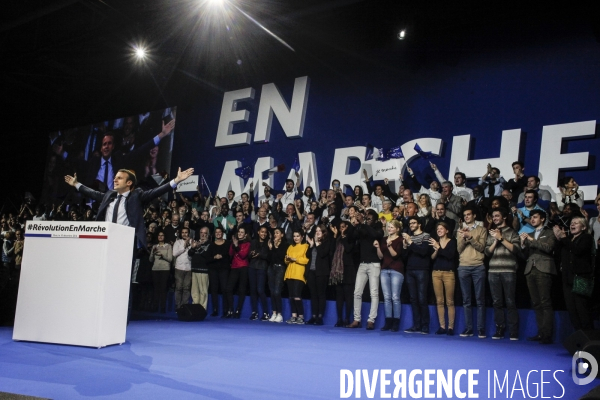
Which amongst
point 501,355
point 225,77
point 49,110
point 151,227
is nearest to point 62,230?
point 501,355

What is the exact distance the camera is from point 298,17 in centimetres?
1100

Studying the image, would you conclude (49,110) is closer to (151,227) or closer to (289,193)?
(151,227)

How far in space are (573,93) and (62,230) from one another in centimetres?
855

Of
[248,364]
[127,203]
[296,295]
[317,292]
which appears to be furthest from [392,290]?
[127,203]

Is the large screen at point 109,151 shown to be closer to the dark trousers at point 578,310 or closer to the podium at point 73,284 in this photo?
the podium at point 73,284

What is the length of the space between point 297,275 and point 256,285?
960mm

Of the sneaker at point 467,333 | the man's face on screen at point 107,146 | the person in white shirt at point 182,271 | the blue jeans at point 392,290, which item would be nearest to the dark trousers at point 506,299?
the sneaker at point 467,333

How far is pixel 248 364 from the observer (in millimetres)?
3795

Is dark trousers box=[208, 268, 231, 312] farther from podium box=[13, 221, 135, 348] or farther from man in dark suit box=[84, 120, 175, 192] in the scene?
man in dark suit box=[84, 120, 175, 192]

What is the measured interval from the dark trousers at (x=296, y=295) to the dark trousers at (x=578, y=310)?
153 inches

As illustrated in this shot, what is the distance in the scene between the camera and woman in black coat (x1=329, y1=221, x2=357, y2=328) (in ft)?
25.3

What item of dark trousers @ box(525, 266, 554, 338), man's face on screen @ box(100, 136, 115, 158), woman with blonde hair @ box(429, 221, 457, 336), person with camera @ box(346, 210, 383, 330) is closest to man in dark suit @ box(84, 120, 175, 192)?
man's face on screen @ box(100, 136, 115, 158)

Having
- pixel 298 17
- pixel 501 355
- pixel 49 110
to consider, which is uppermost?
pixel 298 17

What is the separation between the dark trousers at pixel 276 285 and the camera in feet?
27.6
